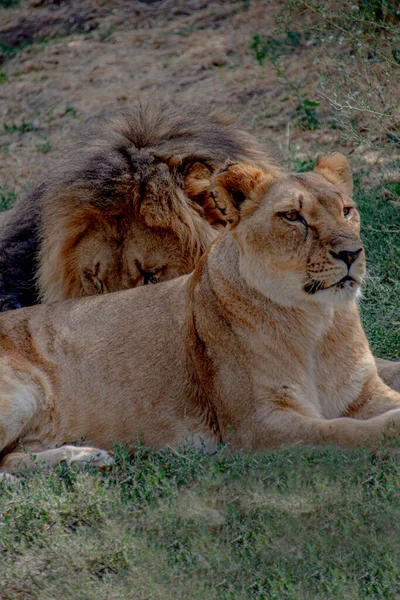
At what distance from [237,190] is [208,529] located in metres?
1.35

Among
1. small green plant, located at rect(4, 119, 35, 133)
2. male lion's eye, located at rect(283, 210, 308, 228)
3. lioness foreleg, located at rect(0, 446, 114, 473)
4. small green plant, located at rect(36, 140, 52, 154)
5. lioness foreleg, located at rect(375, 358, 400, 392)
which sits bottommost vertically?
small green plant, located at rect(36, 140, 52, 154)

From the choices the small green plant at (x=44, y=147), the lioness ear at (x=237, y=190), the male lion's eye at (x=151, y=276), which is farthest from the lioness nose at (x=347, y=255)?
the small green plant at (x=44, y=147)

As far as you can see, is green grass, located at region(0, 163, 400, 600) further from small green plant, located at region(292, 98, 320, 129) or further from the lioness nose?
small green plant, located at region(292, 98, 320, 129)

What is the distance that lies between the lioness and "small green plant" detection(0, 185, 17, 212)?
3.40 meters

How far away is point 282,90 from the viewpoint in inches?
344

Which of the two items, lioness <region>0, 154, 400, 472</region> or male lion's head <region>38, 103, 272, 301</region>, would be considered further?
male lion's head <region>38, 103, 272, 301</region>

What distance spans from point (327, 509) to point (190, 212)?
1.93 meters

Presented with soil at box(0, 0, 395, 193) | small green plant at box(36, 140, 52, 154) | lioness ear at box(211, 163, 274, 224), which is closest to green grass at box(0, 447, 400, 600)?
lioness ear at box(211, 163, 274, 224)

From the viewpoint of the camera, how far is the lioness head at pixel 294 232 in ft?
12.1

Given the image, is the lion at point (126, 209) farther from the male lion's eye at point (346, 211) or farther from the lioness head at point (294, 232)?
the male lion's eye at point (346, 211)

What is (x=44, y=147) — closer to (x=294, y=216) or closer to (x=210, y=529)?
(x=294, y=216)

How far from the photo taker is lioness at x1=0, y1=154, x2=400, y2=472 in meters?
3.79

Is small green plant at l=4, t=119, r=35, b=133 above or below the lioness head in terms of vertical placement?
below

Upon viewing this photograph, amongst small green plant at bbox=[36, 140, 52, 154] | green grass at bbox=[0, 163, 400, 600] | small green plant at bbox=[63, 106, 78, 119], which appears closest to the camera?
green grass at bbox=[0, 163, 400, 600]
